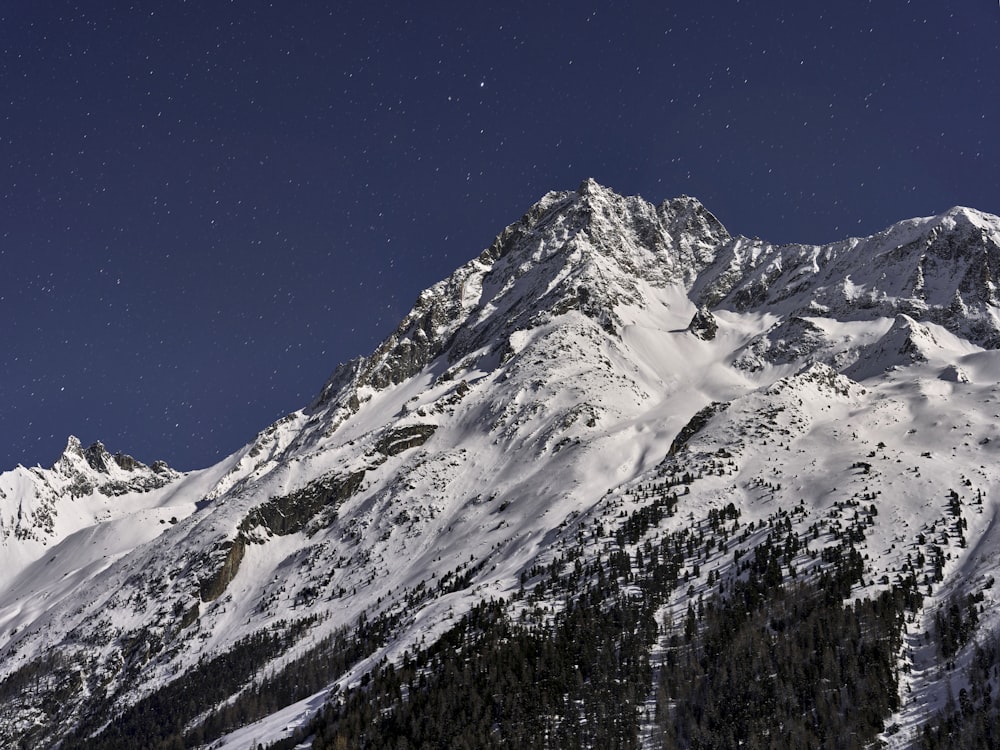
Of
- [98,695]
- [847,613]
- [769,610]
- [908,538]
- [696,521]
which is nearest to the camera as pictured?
[847,613]

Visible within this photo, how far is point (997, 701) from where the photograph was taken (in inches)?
3068

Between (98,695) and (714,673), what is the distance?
476 ft

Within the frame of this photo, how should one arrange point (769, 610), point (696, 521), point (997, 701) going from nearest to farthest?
1. point (997, 701)
2. point (769, 610)
3. point (696, 521)

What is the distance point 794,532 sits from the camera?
12675cm

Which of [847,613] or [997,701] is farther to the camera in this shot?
[847,613]

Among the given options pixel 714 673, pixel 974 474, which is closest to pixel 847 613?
pixel 714 673

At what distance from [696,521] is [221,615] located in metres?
112

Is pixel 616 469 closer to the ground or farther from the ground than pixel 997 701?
farther from the ground

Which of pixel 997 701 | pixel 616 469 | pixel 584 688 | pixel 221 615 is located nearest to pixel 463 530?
pixel 616 469

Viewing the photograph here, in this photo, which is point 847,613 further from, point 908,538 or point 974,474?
point 974,474

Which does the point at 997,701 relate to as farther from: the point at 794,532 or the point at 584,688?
the point at 794,532

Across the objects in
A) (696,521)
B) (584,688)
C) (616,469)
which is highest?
(616,469)

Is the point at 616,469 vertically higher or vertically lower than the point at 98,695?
lower

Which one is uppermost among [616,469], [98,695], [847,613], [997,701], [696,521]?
[98,695]
